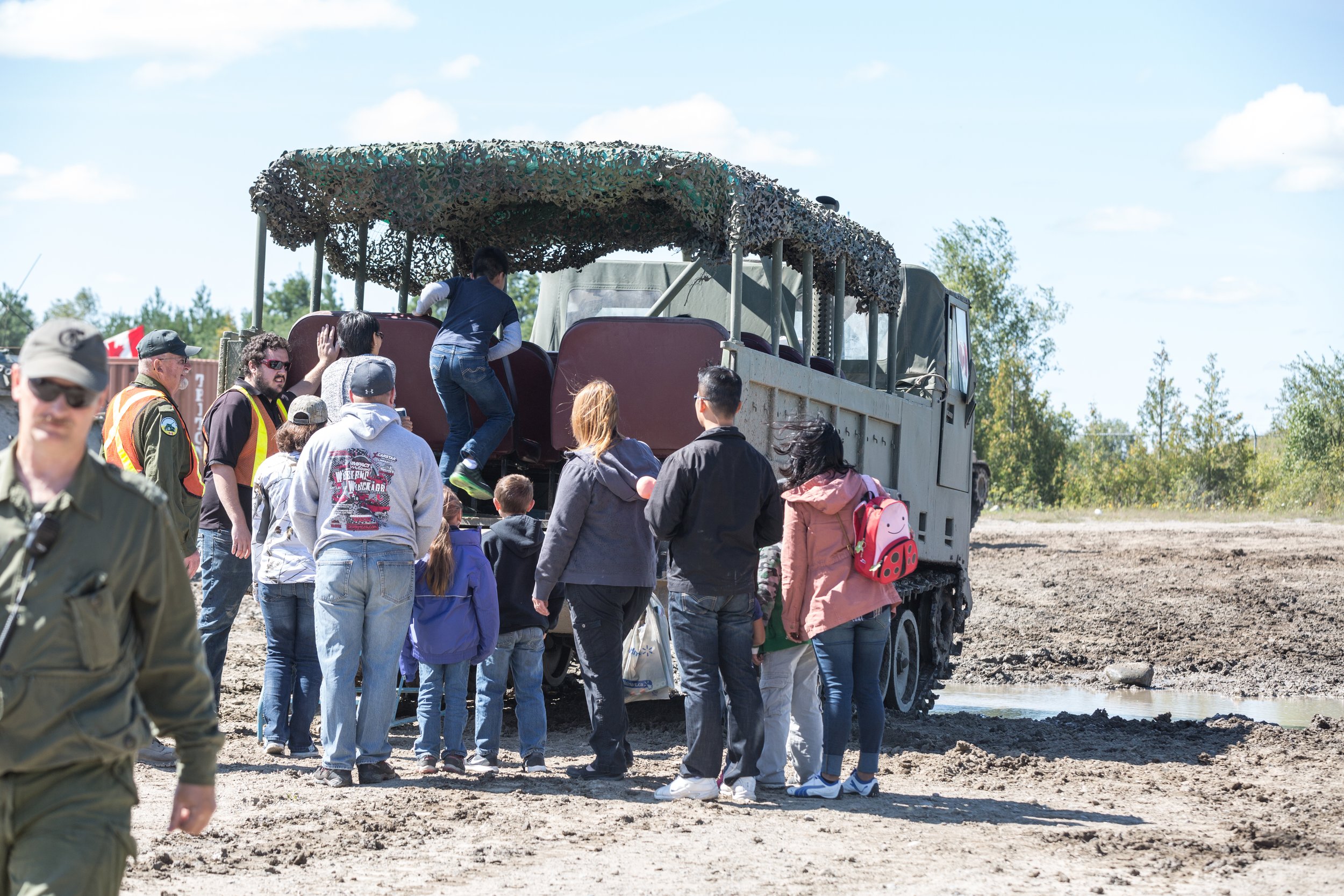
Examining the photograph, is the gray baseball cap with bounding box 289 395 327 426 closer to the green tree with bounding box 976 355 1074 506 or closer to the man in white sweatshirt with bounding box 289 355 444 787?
the man in white sweatshirt with bounding box 289 355 444 787

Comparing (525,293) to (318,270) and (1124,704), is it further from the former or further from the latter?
(318,270)

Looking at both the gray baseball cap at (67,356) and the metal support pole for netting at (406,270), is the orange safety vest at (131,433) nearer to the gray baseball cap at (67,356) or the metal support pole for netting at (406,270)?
the metal support pole for netting at (406,270)

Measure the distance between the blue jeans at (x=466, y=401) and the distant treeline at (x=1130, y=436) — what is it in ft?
121

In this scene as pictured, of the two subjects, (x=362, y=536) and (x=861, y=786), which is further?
(x=861, y=786)

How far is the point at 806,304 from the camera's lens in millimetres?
9250

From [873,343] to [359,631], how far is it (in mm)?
4763

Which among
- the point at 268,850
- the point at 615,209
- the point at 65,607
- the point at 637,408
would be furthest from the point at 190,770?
the point at 615,209

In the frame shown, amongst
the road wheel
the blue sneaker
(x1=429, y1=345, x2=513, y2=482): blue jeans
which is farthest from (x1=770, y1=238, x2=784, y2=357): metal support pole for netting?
the road wheel

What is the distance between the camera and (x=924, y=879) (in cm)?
516

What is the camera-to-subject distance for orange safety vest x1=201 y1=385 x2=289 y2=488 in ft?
24.1

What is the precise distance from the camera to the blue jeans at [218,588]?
23.5 ft

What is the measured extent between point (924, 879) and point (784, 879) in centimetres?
48

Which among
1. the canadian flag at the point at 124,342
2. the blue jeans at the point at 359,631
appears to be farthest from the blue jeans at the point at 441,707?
the canadian flag at the point at 124,342

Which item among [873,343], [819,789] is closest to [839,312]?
[873,343]
